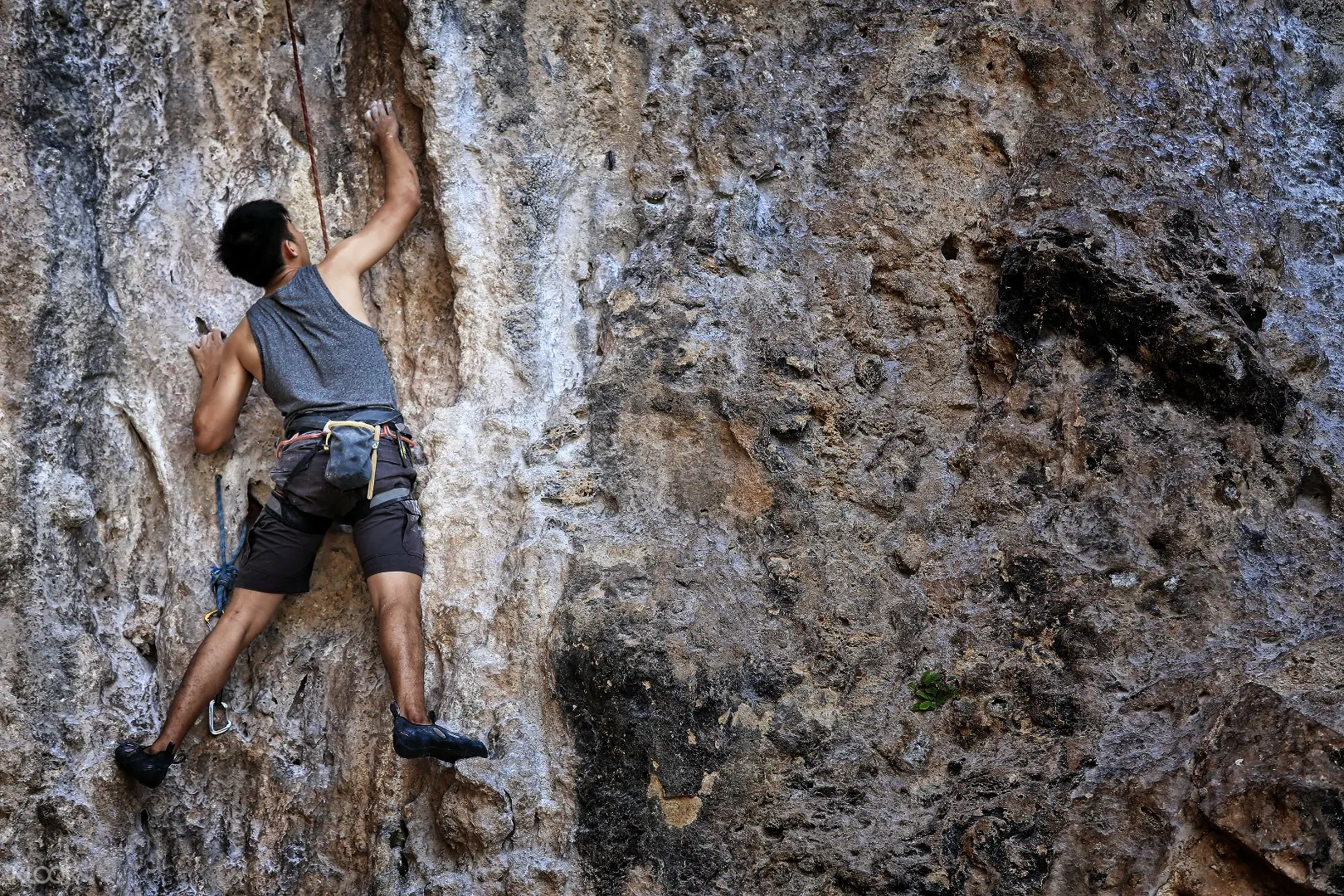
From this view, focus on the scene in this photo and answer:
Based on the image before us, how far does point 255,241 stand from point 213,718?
1.51 metres

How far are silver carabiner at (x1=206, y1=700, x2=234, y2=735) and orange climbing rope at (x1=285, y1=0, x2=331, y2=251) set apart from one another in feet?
5.05

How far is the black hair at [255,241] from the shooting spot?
379 cm

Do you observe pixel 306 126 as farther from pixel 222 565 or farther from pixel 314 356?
pixel 222 565

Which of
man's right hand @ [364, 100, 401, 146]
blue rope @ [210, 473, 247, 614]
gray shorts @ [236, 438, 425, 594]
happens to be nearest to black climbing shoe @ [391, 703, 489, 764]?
gray shorts @ [236, 438, 425, 594]

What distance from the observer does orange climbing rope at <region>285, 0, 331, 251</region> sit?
411 cm

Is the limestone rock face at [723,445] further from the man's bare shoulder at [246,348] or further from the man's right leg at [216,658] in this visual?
the man's bare shoulder at [246,348]

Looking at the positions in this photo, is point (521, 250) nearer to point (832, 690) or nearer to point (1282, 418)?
point (832, 690)

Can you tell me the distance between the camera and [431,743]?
3219 mm

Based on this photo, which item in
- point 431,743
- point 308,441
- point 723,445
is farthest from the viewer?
point 723,445

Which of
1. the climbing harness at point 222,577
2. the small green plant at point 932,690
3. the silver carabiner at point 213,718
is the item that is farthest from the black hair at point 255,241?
the small green plant at point 932,690

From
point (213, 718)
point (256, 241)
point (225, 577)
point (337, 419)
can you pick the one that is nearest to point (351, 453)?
point (337, 419)

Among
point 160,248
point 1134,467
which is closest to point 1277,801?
point 1134,467

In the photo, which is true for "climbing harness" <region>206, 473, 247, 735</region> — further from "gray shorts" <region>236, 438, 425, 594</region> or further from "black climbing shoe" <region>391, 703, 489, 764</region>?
"black climbing shoe" <region>391, 703, 489, 764</region>

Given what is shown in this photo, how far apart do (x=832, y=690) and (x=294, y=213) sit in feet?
8.26
